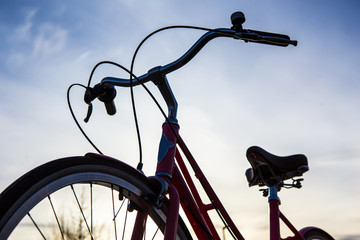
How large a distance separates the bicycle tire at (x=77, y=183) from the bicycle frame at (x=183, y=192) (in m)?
0.09

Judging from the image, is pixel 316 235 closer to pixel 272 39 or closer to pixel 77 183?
pixel 272 39

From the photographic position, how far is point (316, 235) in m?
3.46

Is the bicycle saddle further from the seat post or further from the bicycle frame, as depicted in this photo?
the bicycle frame

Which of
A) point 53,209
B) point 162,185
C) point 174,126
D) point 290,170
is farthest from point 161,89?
point 290,170

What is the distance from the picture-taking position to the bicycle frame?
1.64 metres

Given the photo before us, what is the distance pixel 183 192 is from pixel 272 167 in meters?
1.08


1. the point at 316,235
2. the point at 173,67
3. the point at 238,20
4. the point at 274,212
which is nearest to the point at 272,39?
the point at 238,20

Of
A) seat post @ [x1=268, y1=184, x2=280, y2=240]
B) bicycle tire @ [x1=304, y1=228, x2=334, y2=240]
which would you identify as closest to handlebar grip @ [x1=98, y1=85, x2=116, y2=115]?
seat post @ [x1=268, y1=184, x2=280, y2=240]

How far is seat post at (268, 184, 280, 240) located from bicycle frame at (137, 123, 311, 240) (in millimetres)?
612

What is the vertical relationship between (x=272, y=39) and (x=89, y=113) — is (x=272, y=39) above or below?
above

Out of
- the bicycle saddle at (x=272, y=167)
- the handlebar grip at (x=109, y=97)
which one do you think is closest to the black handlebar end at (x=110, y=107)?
the handlebar grip at (x=109, y=97)

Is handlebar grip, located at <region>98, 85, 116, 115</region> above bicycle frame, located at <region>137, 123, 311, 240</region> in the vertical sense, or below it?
above

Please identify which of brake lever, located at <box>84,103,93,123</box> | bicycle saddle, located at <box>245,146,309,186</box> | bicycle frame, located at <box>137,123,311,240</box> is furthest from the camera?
bicycle saddle, located at <box>245,146,309,186</box>

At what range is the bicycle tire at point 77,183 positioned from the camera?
113 centimetres
